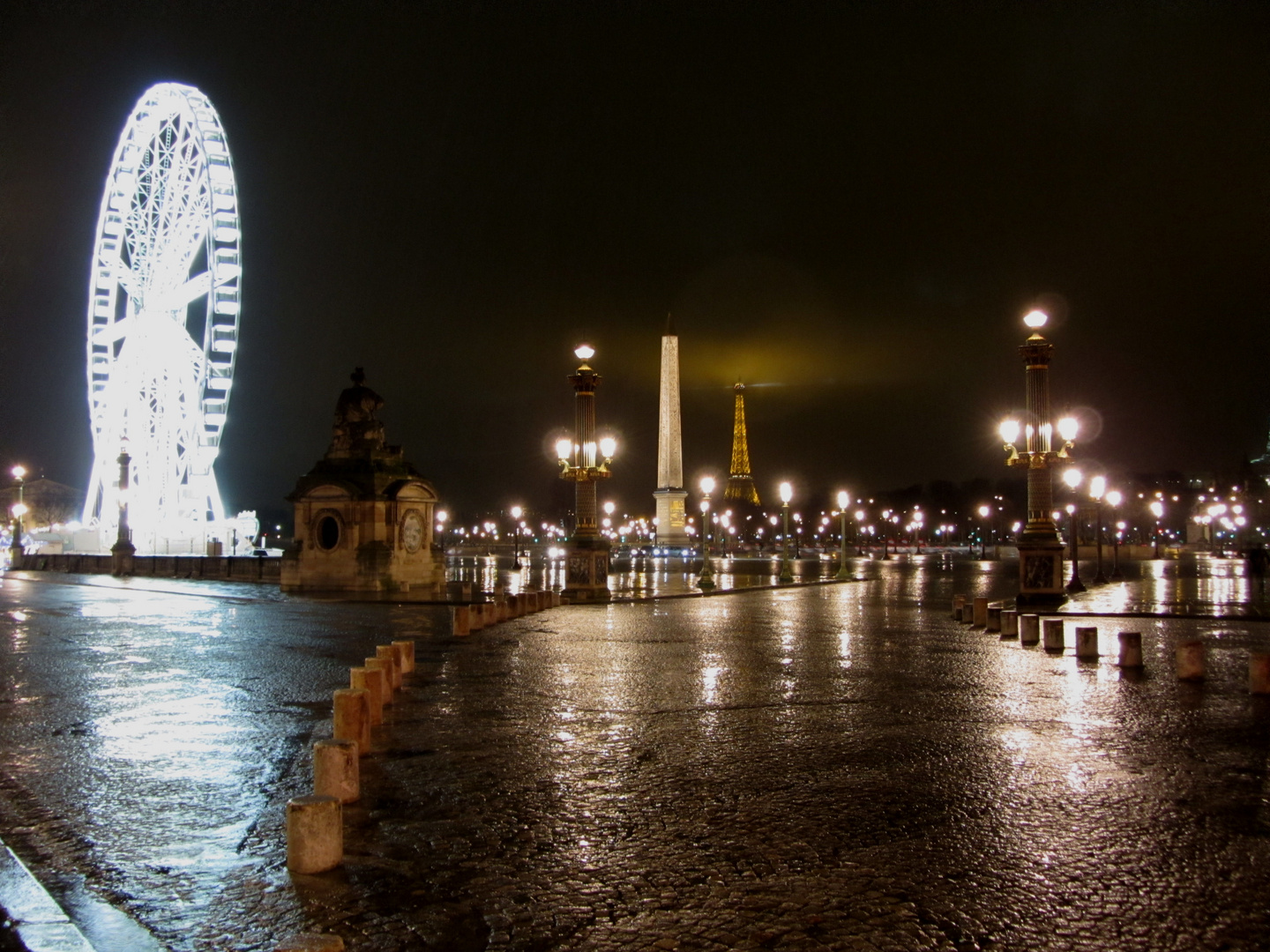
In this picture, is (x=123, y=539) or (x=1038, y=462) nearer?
(x=1038, y=462)

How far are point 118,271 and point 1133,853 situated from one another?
2145 inches

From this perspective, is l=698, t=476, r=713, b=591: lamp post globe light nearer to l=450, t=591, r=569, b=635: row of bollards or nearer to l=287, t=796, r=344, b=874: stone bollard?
l=450, t=591, r=569, b=635: row of bollards

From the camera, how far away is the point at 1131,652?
1376cm

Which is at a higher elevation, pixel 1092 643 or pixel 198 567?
pixel 198 567

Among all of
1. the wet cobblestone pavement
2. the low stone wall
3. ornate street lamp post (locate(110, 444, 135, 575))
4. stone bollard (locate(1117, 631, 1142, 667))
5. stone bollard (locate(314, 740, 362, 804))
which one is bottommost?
the wet cobblestone pavement

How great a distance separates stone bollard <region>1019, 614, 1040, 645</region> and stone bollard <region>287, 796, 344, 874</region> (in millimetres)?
13618

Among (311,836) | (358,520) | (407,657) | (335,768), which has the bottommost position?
(311,836)

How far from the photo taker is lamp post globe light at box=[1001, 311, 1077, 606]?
81.7 feet

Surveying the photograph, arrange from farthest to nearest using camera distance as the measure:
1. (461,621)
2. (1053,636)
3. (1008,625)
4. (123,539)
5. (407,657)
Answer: (123,539) → (1008,625) → (461,621) → (1053,636) → (407,657)

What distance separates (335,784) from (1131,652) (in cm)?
1074

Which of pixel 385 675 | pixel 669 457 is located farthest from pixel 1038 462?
pixel 669 457

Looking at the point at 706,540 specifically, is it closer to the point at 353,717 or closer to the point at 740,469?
the point at 353,717

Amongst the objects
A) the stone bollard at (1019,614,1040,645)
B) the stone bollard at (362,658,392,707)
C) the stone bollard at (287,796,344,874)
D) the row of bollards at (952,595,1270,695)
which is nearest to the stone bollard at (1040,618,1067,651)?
the row of bollards at (952,595,1270,695)

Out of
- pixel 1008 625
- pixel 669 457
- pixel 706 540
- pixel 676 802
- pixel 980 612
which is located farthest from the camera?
pixel 669 457
